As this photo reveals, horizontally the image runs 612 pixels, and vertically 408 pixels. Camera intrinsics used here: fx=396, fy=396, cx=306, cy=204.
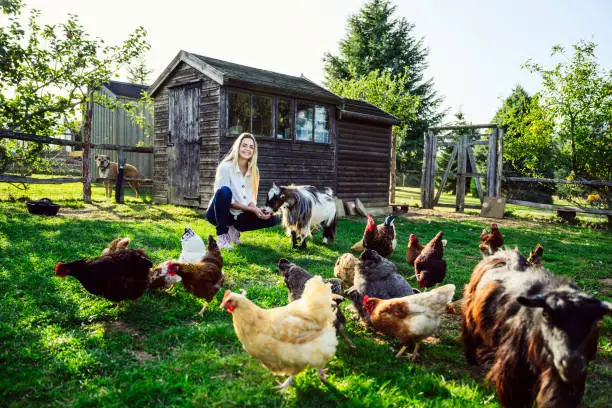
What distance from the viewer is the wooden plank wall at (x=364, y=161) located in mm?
14555

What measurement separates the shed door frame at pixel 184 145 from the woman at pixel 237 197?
Answer: 209 inches

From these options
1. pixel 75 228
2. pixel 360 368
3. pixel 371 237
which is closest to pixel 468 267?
pixel 371 237

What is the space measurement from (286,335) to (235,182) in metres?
4.52

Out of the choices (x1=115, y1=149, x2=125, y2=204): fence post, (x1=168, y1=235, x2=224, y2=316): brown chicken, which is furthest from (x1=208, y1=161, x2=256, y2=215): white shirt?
(x1=115, y1=149, x2=125, y2=204): fence post

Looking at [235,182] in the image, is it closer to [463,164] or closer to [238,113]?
[238,113]

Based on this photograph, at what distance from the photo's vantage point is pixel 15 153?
432 inches

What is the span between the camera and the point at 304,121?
43.3ft

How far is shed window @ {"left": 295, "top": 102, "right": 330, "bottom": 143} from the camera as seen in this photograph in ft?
42.9

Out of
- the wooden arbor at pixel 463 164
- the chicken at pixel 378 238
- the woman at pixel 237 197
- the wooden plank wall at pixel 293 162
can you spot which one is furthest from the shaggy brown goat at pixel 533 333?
the wooden arbor at pixel 463 164

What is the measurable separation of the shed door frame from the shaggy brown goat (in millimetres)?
10250

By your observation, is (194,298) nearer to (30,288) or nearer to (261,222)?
(30,288)

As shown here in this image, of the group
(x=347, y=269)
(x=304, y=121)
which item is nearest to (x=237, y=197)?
(x=347, y=269)

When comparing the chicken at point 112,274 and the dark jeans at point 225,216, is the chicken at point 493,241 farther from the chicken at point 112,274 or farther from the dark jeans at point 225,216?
the chicken at point 112,274

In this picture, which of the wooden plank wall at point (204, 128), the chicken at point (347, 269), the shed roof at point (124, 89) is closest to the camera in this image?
the chicken at point (347, 269)
